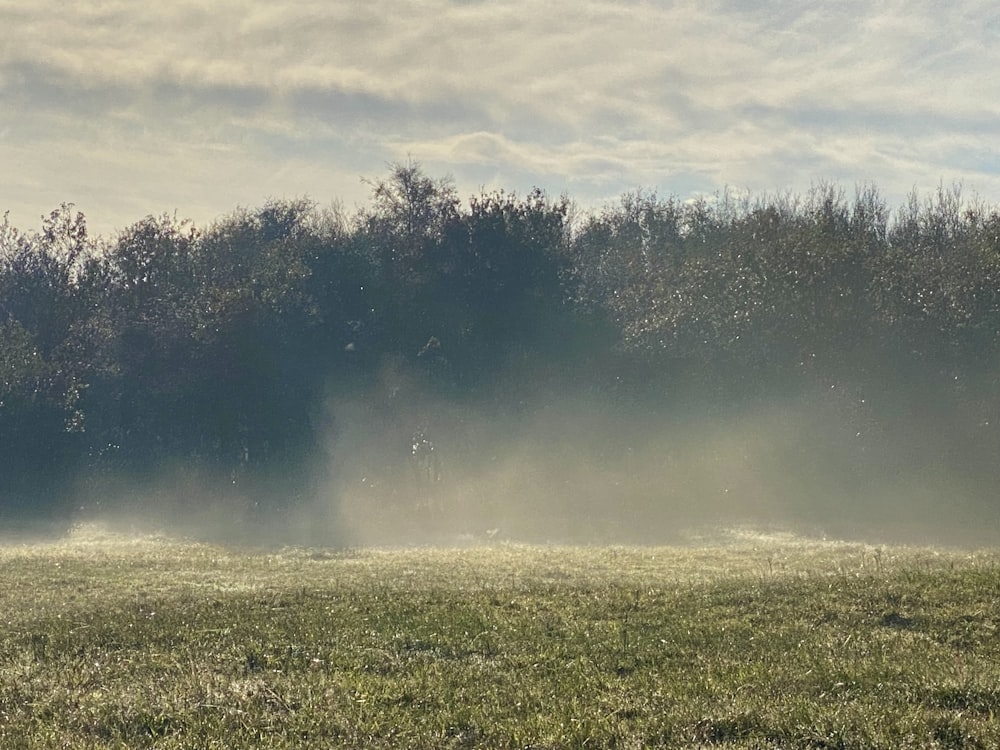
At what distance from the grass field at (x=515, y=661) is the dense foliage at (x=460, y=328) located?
30243 millimetres

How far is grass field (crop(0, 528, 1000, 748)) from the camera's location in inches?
360

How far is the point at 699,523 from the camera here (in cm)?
4359

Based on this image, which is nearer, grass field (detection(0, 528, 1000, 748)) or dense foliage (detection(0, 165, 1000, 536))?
grass field (detection(0, 528, 1000, 748))

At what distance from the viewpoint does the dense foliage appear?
47.8 metres

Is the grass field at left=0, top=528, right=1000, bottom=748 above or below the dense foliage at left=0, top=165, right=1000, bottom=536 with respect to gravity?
below

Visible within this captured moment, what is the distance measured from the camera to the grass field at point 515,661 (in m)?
9.13

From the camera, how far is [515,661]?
1181 cm

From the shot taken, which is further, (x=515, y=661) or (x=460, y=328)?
(x=460, y=328)

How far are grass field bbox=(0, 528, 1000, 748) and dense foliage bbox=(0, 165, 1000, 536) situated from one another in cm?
3024

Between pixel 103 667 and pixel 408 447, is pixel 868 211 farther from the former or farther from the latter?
pixel 103 667

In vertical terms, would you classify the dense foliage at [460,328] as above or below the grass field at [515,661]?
above

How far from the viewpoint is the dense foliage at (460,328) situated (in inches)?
1881

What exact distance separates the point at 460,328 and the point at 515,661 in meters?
45.2

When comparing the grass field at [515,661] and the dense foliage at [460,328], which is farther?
the dense foliage at [460,328]
